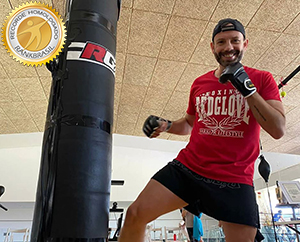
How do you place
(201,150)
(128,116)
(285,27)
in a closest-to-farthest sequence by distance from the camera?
(201,150)
(285,27)
(128,116)

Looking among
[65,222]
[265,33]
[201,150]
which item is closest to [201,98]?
[201,150]

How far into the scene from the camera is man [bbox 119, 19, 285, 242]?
1062 millimetres

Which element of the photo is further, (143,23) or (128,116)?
(128,116)

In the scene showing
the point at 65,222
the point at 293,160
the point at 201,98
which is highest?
the point at 293,160

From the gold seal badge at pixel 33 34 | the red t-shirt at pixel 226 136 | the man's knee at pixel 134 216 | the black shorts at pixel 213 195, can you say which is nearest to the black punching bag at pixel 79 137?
the gold seal badge at pixel 33 34

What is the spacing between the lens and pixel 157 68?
410 cm

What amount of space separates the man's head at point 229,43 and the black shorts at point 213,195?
542mm

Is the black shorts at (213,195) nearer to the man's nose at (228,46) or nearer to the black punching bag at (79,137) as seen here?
the black punching bag at (79,137)

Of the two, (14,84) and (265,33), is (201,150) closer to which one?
(265,33)

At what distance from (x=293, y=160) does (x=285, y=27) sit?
6373 millimetres

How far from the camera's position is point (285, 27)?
317 centimetres

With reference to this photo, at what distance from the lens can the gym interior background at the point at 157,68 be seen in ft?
9.89

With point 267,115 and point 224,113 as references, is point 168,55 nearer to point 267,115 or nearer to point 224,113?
point 224,113

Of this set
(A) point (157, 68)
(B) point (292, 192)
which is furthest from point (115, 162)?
(B) point (292, 192)
